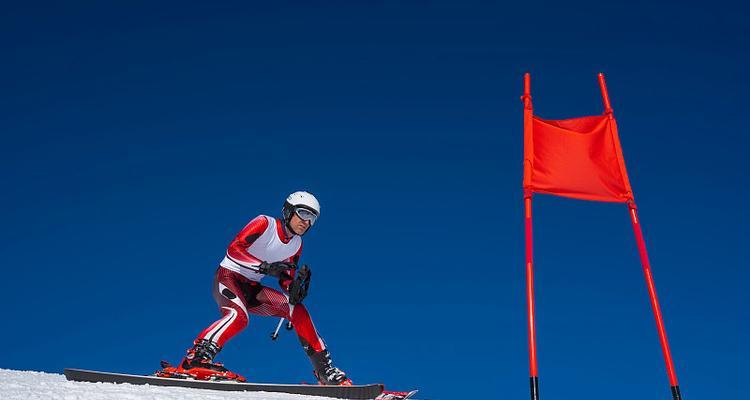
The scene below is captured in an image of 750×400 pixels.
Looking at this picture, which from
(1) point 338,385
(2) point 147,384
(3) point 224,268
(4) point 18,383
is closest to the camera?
(4) point 18,383

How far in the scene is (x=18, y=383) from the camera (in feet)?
19.2

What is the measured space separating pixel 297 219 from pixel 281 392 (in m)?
1.92

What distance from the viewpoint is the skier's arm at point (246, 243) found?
7.54 metres

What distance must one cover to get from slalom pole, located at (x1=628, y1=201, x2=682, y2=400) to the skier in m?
3.25

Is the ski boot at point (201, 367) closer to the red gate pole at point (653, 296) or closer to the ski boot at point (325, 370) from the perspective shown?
the ski boot at point (325, 370)

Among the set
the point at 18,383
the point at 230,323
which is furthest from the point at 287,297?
the point at 18,383

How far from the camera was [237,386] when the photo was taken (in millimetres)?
6594

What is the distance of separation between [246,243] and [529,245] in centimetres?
299

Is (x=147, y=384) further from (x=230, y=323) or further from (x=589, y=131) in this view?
(x=589, y=131)

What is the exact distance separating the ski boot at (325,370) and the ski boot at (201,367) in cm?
98

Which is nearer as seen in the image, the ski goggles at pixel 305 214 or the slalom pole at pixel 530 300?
the slalom pole at pixel 530 300

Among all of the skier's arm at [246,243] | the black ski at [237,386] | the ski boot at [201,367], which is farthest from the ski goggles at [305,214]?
the black ski at [237,386]

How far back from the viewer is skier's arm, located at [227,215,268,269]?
297 inches

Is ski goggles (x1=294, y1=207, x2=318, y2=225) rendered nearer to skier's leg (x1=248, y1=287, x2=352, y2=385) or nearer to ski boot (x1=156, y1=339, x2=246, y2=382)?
skier's leg (x1=248, y1=287, x2=352, y2=385)
